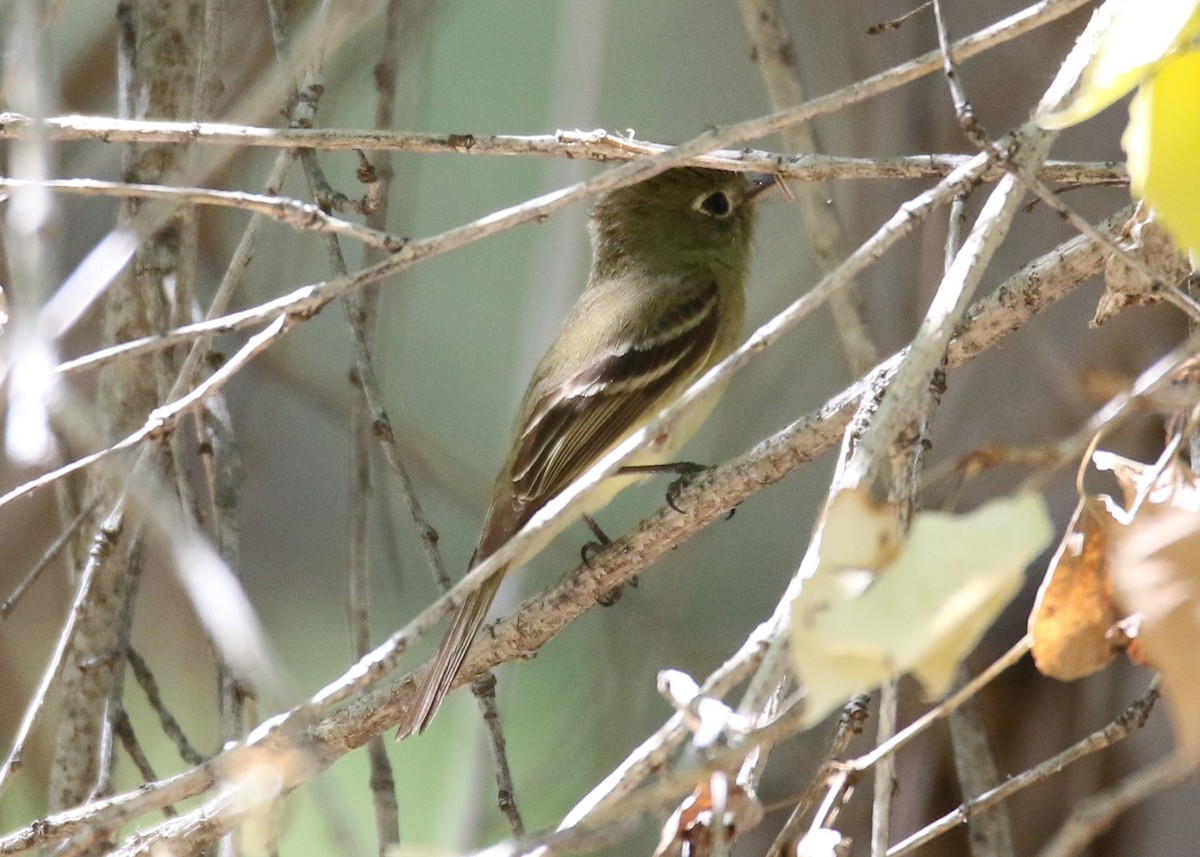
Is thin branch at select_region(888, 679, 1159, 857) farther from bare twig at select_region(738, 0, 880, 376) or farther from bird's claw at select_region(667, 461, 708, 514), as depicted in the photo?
bare twig at select_region(738, 0, 880, 376)

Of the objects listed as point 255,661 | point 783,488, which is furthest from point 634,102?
point 255,661

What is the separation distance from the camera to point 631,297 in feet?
12.3

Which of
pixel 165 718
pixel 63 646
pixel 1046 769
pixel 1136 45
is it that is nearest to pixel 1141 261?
pixel 1046 769

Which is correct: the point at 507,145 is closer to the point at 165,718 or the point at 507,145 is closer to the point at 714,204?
the point at 165,718

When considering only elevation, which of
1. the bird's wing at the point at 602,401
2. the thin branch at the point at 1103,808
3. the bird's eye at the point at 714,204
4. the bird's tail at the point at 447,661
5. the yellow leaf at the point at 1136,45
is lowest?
the thin branch at the point at 1103,808

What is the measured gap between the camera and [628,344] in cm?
352

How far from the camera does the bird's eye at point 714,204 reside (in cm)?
402

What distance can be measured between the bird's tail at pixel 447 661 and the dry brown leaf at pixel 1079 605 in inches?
52.1

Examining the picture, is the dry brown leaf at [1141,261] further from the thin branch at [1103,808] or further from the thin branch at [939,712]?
the thin branch at [1103,808]

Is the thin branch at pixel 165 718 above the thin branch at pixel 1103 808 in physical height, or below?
above

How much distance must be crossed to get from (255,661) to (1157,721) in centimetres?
317

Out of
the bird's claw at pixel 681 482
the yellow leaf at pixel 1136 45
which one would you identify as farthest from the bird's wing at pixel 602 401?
the yellow leaf at pixel 1136 45

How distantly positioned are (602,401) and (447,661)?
3.33ft

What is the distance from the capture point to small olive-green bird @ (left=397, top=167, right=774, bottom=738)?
3.17m
